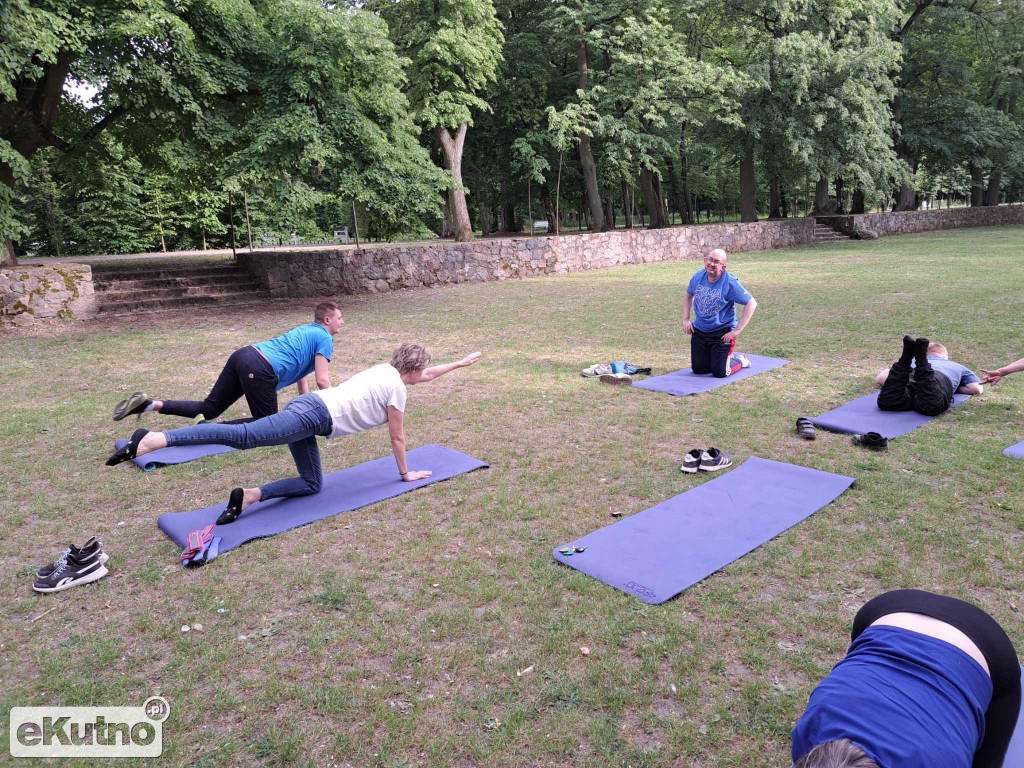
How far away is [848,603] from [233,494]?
354cm

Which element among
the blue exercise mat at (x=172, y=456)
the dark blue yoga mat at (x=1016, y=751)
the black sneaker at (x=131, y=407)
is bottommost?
the dark blue yoga mat at (x=1016, y=751)

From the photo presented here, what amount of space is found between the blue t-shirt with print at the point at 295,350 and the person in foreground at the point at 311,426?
1.05 metres

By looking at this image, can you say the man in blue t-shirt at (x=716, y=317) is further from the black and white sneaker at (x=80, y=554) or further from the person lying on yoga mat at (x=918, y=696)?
the black and white sneaker at (x=80, y=554)

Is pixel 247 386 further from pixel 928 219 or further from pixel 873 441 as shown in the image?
pixel 928 219

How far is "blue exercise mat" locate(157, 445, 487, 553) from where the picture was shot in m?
4.21

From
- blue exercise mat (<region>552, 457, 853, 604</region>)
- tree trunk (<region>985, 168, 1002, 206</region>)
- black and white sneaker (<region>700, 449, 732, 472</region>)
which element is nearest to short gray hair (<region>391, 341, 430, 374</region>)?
blue exercise mat (<region>552, 457, 853, 604</region>)

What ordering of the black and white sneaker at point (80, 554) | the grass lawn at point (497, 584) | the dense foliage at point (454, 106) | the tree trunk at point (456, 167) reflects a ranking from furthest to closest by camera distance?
1. the tree trunk at point (456, 167)
2. the dense foliage at point (454, 106)
3. the black and white sneaker at point (80, 554)
4. the grass lawn at point (497, 584)

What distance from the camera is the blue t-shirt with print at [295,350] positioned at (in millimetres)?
5344

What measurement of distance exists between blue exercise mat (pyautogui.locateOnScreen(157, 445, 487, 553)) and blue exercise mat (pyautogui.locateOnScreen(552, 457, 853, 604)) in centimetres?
148

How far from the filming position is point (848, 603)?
3213 millimetres

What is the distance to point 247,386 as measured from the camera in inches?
207

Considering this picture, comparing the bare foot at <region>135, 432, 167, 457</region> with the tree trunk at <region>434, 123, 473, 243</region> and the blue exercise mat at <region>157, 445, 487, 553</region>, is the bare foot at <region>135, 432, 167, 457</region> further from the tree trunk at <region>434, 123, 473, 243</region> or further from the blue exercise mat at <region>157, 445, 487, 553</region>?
the tree trunk at <region>434, 123, 473, 243</region>

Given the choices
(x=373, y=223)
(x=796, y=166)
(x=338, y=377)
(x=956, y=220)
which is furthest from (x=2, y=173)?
(x=956, y=220)

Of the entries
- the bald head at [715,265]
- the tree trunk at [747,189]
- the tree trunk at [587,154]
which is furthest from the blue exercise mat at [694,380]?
the tree trunk at [747,189]
